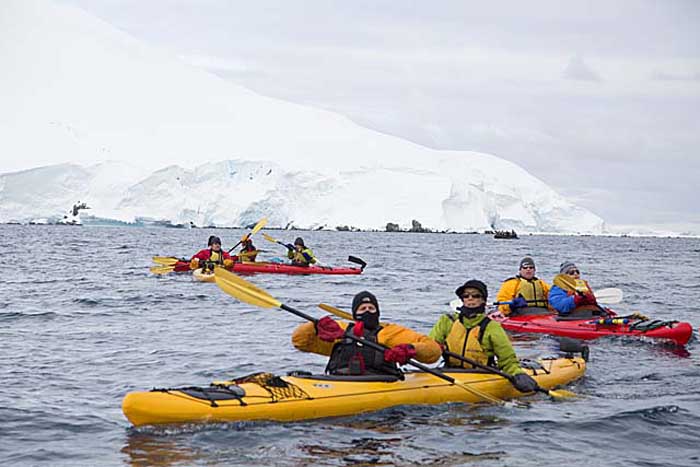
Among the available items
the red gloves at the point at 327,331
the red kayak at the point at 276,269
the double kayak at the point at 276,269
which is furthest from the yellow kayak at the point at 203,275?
the red gloves at the point at 327,331

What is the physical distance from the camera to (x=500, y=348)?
8328 millimetres

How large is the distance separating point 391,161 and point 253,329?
6840 centimetres

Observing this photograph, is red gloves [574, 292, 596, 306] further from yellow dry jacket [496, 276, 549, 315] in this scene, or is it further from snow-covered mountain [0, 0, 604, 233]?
snow-covered mountain [0, 0, 604, 233]

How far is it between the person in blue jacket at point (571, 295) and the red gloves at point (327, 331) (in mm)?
5988

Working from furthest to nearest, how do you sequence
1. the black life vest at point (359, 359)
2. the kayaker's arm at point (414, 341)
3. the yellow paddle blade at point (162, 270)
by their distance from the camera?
the yellow paddle blade at point (162, 270) → the black life vest at point (359, 359) → the kayaker's arm at point (414, 341)

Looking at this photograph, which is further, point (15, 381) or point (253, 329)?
point (253, 329)

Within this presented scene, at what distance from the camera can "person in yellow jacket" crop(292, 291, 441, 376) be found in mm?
7629

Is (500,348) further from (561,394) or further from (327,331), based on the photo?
(327,331)

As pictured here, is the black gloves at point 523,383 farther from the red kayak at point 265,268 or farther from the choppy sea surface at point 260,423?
the red kayak at point 265,268

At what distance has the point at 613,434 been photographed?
7566mm

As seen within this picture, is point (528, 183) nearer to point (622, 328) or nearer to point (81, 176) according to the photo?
point (81, 176)

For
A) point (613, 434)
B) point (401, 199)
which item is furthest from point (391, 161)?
point (613, 434)

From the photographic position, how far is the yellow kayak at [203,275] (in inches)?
798

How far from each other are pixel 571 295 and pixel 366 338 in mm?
6006
